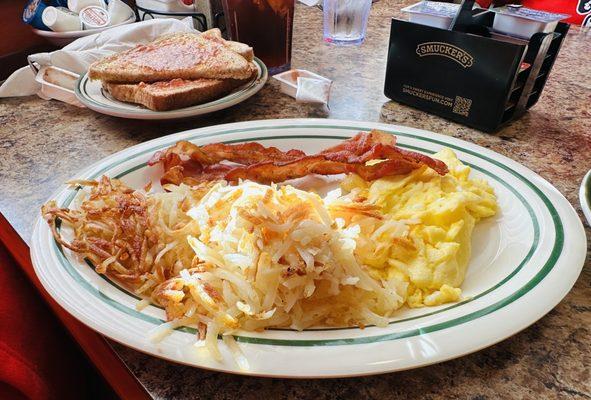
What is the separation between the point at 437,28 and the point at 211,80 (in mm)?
758

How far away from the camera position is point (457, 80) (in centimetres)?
134

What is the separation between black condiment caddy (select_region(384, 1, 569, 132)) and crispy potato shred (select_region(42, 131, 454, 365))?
18.5 inches

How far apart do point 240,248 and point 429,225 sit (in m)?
0.38

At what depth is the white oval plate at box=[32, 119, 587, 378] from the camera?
60 cm

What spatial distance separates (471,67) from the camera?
4.21 ft

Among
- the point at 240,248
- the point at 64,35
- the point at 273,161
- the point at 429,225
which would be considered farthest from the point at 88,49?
the point at 429,225

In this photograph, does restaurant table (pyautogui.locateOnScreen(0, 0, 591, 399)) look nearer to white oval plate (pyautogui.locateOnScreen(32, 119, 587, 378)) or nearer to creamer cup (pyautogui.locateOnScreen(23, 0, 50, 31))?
white oval plate (pyautogui.locateOnScreen(32, 119, 587, 378))

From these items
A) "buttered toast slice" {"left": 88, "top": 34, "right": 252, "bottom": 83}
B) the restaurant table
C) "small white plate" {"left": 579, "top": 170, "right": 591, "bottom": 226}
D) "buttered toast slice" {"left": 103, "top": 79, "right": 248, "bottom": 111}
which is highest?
"small white plate" {"left": 579, "top": 170, "right": 591, "bottom": 226}

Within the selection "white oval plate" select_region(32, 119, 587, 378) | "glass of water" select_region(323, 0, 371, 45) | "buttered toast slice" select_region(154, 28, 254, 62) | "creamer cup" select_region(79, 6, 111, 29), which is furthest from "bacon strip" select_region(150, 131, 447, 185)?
"creamer cup" select_region(79, 6, 111, 29)

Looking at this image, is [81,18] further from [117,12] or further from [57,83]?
[57,83]

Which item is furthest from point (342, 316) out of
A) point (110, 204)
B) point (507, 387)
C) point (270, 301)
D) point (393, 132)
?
point (393, 132)

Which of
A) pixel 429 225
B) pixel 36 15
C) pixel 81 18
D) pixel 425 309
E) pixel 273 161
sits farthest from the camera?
pixel 81 18

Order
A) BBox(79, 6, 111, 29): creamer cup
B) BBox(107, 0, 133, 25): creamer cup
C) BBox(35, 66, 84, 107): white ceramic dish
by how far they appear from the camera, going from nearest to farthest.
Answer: BBox(35, 66, 84, 107): white ceramic dish
BBox(79, 6, 111, 29): creamer cup
BBox(107, 0, 133, 25): creamer cup

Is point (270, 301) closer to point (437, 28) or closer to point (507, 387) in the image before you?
point (507, 387)
